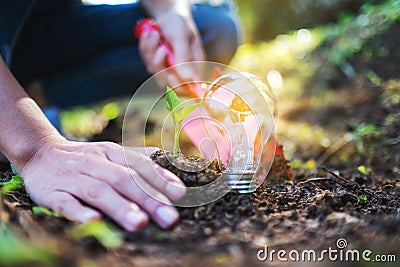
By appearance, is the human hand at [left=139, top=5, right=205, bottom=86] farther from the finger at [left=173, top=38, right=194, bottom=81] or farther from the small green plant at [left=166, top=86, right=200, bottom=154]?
→ the small green plant at [left=166, top=86, right=200, bottom=154]

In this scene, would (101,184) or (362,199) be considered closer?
(101,184)

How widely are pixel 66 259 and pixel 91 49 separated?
248 cm

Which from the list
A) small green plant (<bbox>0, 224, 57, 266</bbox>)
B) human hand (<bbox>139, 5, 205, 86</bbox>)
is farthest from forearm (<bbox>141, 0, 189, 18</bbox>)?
small green plant (<bbox>0, 224, 57, 266</bbox>)

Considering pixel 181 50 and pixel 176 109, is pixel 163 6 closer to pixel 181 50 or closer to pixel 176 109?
pixel 181 50

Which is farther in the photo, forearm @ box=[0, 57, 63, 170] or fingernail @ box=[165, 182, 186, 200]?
forearm @ box=[0, 57, 63, 170]

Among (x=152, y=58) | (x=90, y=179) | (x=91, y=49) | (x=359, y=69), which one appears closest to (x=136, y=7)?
(x=91, y=49)

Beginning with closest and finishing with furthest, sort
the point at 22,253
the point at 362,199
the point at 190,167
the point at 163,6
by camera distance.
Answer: the point at 22,253 < the point at 190,167 < the point at 362,199 < the point at 163,6

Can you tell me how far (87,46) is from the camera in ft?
10.4

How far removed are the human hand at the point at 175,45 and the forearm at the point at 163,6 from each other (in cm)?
18

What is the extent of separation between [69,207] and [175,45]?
1.32 meters

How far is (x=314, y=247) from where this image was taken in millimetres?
1082

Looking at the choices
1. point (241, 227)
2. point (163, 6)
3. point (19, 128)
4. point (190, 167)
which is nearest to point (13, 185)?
point (19, 128)

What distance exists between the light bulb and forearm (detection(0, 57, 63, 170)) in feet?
1.57

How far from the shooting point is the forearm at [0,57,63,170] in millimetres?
1316
